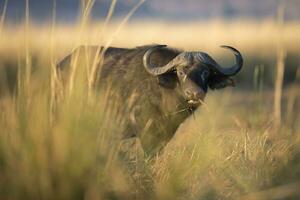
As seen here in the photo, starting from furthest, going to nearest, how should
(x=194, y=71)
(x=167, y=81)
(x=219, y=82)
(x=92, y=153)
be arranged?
(x=219, y=82) < (x=167, y=81) < (x=194, y=71) < (x=92, y=153)

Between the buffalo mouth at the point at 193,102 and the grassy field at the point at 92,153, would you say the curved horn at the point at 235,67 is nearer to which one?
the buffalo mouth at the point at 193,102

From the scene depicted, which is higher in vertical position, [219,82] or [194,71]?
[194,71]

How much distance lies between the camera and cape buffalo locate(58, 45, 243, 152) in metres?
8.95

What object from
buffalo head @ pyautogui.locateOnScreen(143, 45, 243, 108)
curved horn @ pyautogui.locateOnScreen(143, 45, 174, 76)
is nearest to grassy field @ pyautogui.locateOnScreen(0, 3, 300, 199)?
buffalo head @ pyautogui.locateOnScreen(143, 45, 243, 108)

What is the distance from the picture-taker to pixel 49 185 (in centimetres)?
522

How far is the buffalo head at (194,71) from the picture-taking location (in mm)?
8695


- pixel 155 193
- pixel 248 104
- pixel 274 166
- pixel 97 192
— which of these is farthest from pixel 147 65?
pixel 248 104

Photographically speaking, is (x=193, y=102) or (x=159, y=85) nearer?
(x=193, y=102)

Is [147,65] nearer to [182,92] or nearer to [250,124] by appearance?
[182,92]

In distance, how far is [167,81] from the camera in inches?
361

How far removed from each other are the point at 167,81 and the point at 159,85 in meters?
0.14

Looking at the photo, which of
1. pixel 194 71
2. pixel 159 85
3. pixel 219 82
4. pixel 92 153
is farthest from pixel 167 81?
pixel 92 153

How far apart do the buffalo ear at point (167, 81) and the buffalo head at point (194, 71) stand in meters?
0.05

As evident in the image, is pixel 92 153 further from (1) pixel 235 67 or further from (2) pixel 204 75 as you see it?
(1) pixel 235 67
